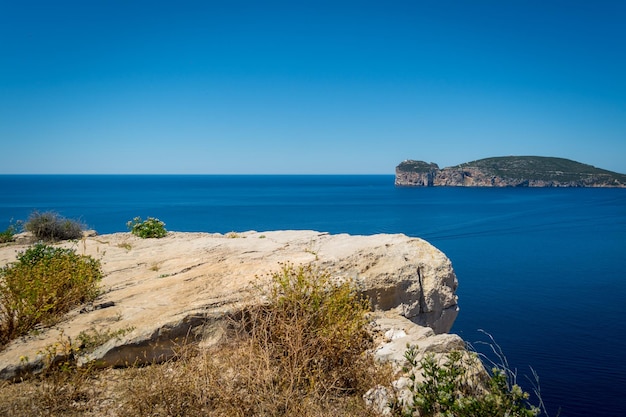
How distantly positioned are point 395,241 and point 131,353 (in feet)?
21.6

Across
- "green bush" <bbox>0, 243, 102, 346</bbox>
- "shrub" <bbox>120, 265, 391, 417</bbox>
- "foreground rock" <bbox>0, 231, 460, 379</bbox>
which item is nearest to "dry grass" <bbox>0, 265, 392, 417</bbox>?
"shrub" <bbox>120, 265, 391, 417</bbox>

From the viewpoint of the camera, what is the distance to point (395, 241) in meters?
10.5

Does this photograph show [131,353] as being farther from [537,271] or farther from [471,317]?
[537,271]

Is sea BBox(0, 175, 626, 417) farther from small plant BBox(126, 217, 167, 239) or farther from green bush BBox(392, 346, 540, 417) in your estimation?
small plant BBox(126, 217, 167, 239)

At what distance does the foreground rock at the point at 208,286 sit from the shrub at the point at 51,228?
4.49 meters

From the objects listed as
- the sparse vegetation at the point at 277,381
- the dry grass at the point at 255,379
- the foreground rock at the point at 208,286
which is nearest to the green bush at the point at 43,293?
the foreground rock at the point at 208,286

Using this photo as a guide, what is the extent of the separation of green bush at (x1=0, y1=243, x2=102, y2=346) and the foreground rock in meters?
0.28

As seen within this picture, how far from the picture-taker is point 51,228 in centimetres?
1758

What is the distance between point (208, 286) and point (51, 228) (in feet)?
43.4

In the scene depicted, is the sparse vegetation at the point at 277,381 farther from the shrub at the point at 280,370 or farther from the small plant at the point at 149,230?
the small plant at the point at 149,230

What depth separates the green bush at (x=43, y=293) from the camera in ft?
21.9

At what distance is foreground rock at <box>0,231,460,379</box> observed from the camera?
21.3 feet

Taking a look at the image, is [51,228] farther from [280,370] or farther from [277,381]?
[277,381]

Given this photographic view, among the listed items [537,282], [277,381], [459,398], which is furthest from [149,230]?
[537,282]
